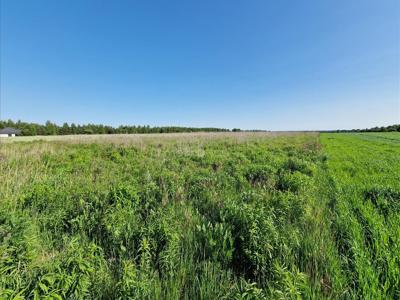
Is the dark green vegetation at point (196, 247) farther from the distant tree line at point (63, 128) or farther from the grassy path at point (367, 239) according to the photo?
the distant tree line at point (63, 128)

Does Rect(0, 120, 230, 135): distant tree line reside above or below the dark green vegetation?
above

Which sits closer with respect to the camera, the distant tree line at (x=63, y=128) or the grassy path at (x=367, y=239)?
the grassy path at (x=367, y=239)

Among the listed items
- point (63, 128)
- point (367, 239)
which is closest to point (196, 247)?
point (367, 239)

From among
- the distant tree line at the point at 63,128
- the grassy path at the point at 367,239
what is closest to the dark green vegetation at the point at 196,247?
the grassy path at the point at 367,239

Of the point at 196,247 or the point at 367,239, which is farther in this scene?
the point at 367,239

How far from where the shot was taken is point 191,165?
31.2 ft

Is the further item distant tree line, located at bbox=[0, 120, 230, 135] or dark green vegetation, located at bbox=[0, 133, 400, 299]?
distant tree line, located at bbox=[0, 120, 230, 135]

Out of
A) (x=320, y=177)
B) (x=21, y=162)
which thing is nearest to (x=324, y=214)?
(x=320, y=177)

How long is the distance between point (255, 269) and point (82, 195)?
13.9ft

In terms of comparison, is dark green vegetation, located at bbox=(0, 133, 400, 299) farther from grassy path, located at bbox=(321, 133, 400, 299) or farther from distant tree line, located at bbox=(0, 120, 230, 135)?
distant tree line, located at bbox=(0, 120, 230, 135)

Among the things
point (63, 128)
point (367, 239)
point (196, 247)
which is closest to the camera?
point (196, 247)

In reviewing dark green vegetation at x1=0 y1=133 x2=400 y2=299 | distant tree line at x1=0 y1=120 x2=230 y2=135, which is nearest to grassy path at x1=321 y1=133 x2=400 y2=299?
dark green vegetation at x1=0 y1=133 x2=400 y2=299

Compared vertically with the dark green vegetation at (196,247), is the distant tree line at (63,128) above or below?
above

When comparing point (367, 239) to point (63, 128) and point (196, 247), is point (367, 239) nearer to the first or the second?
point (196, 247)
